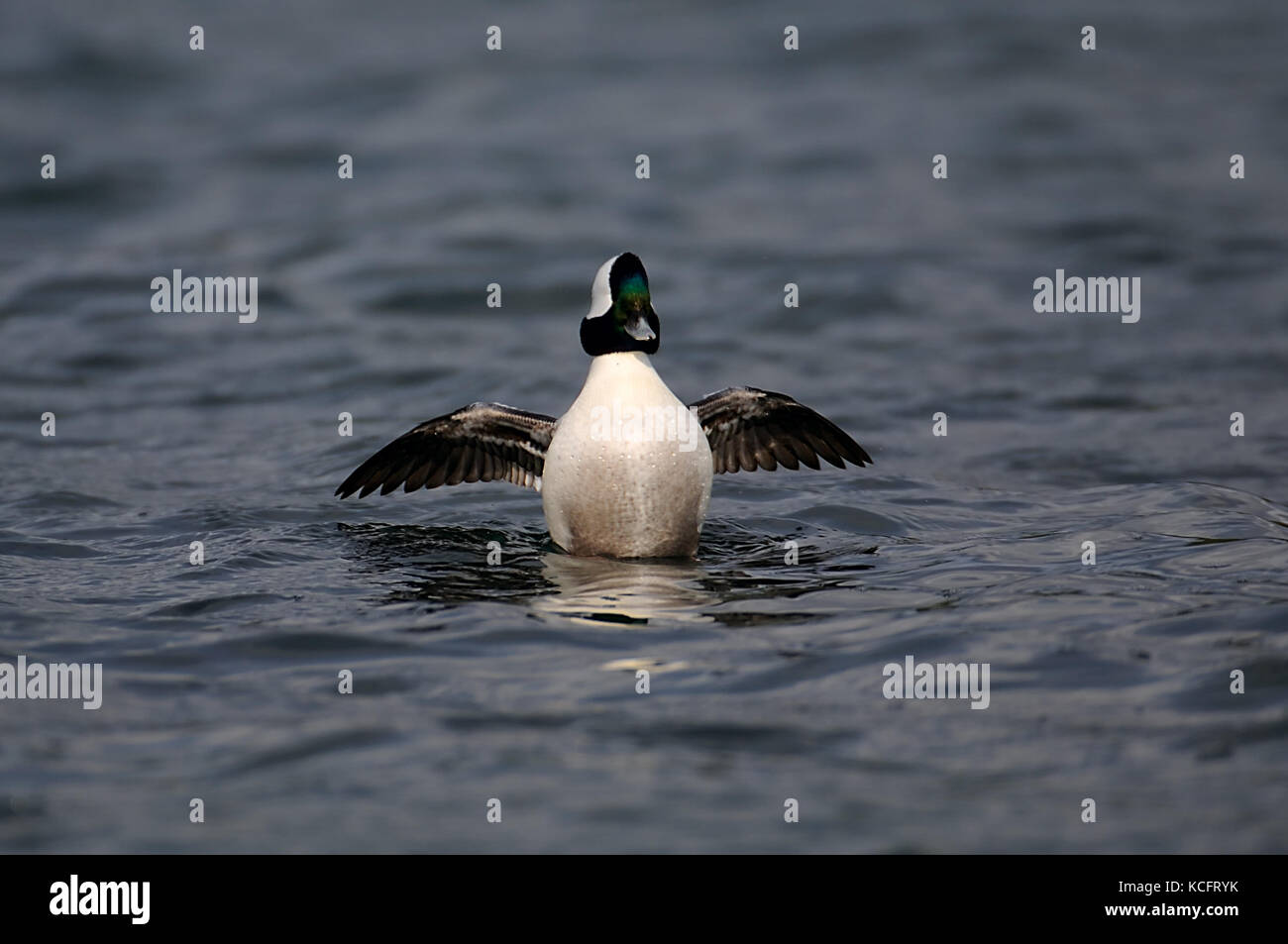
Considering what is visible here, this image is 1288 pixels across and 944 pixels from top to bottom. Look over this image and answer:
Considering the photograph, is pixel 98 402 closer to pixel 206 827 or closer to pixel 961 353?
pixel 961 353

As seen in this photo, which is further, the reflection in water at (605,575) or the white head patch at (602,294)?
the white head patch at (602,294)

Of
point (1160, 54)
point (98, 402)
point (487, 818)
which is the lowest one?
point (487, 818)

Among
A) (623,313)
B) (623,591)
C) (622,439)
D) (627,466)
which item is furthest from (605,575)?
(623,313)

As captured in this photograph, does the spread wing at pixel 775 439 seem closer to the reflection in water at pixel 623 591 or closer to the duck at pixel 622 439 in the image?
the duck at pixel 622 439

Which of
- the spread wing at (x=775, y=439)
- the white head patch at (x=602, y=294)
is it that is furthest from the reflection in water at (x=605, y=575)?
the white head patch at (x=602, y=294)

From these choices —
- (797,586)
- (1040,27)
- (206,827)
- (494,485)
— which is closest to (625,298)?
(797,586)

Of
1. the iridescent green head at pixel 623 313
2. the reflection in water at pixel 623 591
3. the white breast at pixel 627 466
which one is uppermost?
the iridescent green head at pixel 623 313

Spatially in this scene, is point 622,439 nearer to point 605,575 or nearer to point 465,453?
point 605,575

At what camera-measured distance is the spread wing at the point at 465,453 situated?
1142cm

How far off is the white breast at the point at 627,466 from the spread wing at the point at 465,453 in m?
0.82

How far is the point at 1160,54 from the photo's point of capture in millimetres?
27938

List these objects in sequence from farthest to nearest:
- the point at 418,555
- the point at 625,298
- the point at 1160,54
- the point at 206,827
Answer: the point at 1160,54 → the point at 418,555 → the point at 625,298 → the point at 206,827

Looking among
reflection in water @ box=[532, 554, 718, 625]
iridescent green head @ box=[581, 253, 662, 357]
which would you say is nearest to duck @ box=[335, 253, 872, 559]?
iridescent green head @ box=[581, 253, 662, 357]

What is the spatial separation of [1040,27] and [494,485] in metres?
18.9
